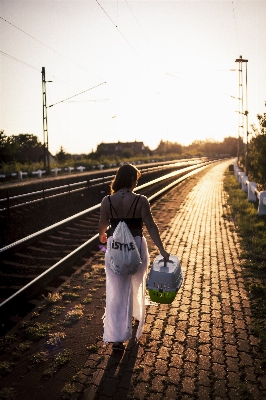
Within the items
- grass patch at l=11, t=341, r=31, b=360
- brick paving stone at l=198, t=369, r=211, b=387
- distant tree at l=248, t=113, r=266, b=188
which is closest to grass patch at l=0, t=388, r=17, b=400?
grass patch at l=11, t=341, r=31, b=360

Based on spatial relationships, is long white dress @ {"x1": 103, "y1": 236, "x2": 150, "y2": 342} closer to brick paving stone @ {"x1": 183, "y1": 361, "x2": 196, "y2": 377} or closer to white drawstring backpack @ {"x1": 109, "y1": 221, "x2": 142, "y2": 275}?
white drawstring backpack @ {"x1": 109, "y1": 221, "x2": 142, "y2": 275}

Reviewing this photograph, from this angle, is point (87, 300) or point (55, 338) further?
point (87, 300)

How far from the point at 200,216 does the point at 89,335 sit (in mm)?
8712

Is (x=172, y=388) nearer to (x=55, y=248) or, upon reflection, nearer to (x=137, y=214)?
(x=137, y=214)

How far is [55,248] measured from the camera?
28.6ft

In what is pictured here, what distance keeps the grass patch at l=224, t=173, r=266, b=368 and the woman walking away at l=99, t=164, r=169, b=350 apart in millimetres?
1445

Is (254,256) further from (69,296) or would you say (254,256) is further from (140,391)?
(140,391)

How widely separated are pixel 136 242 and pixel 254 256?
14.9 ft

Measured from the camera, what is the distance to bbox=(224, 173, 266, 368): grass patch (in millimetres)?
4848

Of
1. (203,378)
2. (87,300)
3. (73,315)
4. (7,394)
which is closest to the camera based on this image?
(7,394)

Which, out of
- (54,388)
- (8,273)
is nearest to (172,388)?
(54,388)

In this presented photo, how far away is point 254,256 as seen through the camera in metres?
7.80

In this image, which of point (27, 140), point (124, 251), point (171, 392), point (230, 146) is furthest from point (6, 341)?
point (230, 146)

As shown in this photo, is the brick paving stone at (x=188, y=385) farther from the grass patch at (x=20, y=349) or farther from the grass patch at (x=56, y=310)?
the grass patch at (x=56, y=310)
